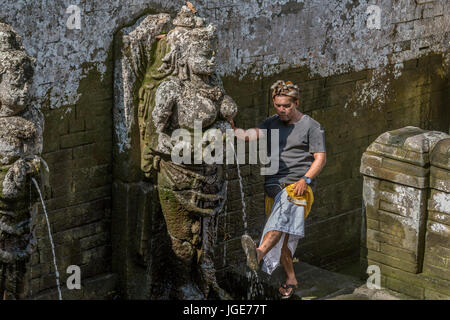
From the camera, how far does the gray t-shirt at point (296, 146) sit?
8.67 meters

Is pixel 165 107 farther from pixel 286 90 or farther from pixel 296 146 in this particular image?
pixel 296 146

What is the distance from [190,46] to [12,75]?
1.54 m

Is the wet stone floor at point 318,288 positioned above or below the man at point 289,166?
below

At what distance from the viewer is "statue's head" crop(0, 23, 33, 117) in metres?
7.31

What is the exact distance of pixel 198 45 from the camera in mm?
8102

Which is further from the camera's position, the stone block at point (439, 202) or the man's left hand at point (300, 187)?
the stone block at point (439, 202)

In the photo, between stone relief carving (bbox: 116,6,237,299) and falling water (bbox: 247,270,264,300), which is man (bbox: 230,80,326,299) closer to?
stone relief carving (bbox: 116,6,237,299)

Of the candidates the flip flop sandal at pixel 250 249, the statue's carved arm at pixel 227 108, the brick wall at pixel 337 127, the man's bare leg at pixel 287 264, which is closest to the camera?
the statue's carved arm at pixel 227 108

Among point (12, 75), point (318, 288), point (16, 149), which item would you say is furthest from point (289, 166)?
point (12, 75)

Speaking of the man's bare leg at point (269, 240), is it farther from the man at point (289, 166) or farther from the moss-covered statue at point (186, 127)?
the moss-covered statue at point (186, 127)

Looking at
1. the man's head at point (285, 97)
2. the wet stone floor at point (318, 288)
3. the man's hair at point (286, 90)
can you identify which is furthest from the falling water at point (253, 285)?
the man's hair at point (286, 90)

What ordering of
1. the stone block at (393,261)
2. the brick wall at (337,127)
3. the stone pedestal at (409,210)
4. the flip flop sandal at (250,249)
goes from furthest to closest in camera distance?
the brick wall at (337,127)
the stone block at (393,261)
the stone pedestal at (409,210)
the flip flop sandal at (250,249)

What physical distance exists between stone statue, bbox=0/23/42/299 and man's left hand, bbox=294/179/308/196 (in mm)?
2276

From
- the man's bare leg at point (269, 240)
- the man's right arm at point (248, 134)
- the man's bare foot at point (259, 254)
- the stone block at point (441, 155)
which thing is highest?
the man's right arm at point (248, 134)
